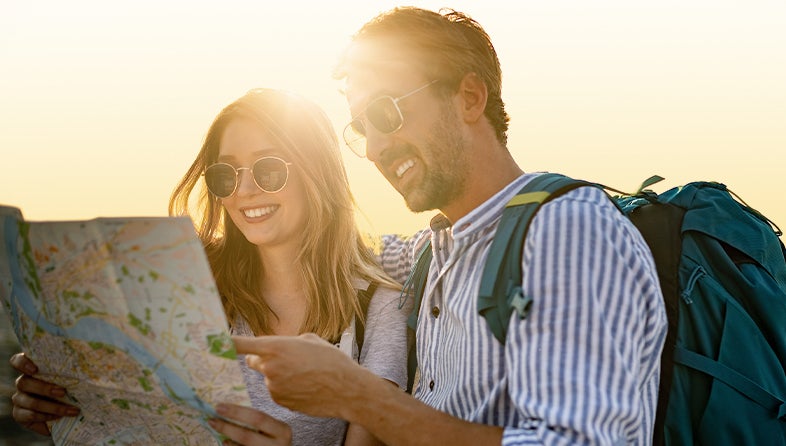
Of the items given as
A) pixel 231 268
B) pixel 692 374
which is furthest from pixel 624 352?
pixel 231 268

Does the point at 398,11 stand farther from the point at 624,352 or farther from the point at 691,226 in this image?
the point at 624,352

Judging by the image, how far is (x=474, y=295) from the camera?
2617 mm

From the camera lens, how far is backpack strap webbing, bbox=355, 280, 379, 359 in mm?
3590

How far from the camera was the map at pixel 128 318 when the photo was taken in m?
2.10

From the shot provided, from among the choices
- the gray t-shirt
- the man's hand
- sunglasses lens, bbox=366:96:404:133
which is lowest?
the gray t-shirt

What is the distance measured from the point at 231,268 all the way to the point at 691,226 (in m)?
2.19

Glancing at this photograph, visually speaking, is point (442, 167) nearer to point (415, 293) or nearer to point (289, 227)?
point (415, 293)

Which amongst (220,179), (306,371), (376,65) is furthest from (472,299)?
(220,179)

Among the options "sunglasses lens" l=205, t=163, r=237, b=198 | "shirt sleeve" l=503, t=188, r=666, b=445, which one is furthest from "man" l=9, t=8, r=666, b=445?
"sunglasses lens" l=205, t=163, r=237, b=198

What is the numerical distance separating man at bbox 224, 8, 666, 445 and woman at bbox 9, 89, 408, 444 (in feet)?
1.82

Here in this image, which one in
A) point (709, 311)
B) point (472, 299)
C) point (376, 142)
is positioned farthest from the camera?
point (376, 142)

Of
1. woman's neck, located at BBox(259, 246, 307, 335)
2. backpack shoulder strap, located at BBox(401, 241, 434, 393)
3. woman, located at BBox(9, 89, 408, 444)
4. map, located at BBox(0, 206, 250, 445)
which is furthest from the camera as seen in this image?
woman's neck, located at BBox(259, 246, 307, 335)

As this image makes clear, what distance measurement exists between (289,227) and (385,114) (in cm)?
103

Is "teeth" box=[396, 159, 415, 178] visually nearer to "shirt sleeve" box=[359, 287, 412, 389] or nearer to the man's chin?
the man's chin
